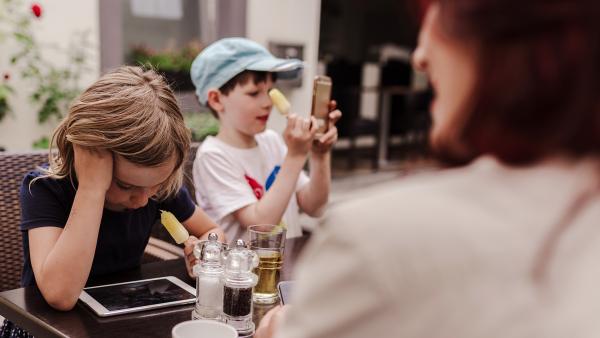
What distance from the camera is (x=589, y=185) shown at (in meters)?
0.50

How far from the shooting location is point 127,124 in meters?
1.33

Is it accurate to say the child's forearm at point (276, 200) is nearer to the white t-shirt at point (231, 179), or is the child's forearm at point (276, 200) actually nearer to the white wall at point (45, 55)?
the white t-shirt at point (231, 179)

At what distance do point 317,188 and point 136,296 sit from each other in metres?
0.86

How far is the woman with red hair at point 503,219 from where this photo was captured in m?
0.47

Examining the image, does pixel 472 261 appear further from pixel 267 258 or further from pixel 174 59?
pixel 174 59

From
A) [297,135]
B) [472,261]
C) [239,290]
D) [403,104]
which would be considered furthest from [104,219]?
[403,104]

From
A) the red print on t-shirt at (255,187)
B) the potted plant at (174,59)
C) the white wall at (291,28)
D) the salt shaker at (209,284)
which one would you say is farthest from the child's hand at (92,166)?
the white wall at (291,28)

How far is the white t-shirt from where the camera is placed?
1.88m

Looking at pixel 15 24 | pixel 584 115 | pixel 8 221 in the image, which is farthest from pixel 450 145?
pixel 15 24

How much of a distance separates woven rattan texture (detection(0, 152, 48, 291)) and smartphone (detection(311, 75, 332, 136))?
828mm

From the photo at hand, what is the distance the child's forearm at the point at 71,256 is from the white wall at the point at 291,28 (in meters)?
3.08

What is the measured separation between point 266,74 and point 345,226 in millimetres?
1604

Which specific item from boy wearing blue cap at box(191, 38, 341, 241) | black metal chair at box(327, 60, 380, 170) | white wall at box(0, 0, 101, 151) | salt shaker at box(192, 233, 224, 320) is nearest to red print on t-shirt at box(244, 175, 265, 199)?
boy wearing blue cap at box(191, 38, 341, 241)

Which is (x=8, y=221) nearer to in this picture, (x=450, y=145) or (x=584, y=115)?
(x=450, y=145)
